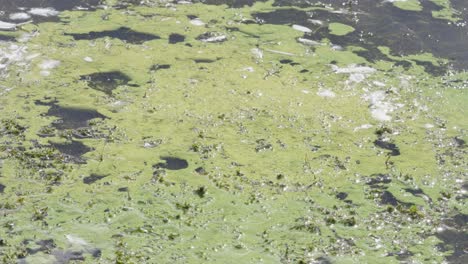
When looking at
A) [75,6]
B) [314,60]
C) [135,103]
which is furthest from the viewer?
[75,6]

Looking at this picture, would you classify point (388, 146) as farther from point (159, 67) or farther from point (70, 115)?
point (70, 115)

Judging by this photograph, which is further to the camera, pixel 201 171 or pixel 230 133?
pixel 230 133

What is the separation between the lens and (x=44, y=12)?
724 centimetres

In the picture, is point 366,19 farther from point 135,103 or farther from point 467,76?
point 135,103

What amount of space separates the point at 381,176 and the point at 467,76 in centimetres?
216

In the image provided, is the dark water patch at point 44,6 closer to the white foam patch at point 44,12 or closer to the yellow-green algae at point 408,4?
the white foam patch at point 44,12

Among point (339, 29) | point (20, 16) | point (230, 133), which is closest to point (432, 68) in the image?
point (339, 29)

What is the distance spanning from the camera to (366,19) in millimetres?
7656

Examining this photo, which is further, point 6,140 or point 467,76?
point 467,76

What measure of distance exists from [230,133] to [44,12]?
9.89 ft

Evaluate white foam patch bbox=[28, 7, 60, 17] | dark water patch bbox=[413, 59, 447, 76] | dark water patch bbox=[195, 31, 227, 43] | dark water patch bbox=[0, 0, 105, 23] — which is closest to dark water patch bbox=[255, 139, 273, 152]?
dark water patch bbox=[195, 31, 227, 43]

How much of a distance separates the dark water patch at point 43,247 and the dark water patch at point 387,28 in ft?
12.6

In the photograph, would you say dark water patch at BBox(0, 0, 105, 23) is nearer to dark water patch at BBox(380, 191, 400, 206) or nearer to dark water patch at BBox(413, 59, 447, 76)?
dark water patch at BBox(413, 59, 447, 76)

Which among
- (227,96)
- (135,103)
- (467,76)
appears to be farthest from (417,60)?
(135,103)
